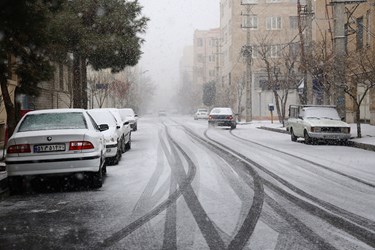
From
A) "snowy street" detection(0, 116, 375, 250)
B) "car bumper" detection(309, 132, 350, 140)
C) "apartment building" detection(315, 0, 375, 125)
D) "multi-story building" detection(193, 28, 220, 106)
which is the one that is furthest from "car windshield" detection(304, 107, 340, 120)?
"multi-story building" detection(193, 28, 220, 106)

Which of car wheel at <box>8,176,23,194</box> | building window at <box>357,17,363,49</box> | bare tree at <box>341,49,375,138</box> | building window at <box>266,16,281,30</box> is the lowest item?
car wheel at <box>8,176,23,194</box>

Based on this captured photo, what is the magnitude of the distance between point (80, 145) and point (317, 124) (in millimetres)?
12889

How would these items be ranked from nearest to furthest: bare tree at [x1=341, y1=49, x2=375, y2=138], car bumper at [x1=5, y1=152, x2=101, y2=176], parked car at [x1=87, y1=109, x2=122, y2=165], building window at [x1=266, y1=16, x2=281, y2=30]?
1. car bumper at [x1=5, y1=152, x2=101, y2=176]
2. parked car at [x1=87, y1=109, x2=122, y2=165]
3. bare tree at [x1=341, y1=49, x2=375, y2=138]
4. building window at [x1=266, y1=16, x2=281, y2=30]

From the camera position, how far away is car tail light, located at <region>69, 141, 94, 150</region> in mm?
8523

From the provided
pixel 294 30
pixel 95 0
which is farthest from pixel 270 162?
pixel 294 30

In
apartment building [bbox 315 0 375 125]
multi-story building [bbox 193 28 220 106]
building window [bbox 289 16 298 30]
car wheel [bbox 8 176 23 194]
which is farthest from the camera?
multi-story building [bbox 193 28 220 106]

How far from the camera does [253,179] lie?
9.88 metres

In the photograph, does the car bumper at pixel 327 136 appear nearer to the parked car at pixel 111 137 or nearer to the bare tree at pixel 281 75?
the parked car at pixel 111 137

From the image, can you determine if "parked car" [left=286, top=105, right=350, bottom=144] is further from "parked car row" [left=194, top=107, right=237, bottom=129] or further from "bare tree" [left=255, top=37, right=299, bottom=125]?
"parked car row" [left=194, top=107, right=237, bottom=129]

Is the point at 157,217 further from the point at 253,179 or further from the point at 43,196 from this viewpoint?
the point at 253,179

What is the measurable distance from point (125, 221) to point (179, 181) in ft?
11.2

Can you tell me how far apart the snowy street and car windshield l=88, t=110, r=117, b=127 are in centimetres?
229

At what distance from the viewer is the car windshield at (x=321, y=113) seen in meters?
20.5

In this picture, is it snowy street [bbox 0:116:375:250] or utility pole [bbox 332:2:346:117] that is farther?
utility pole [bbox 332:2:346:117]
